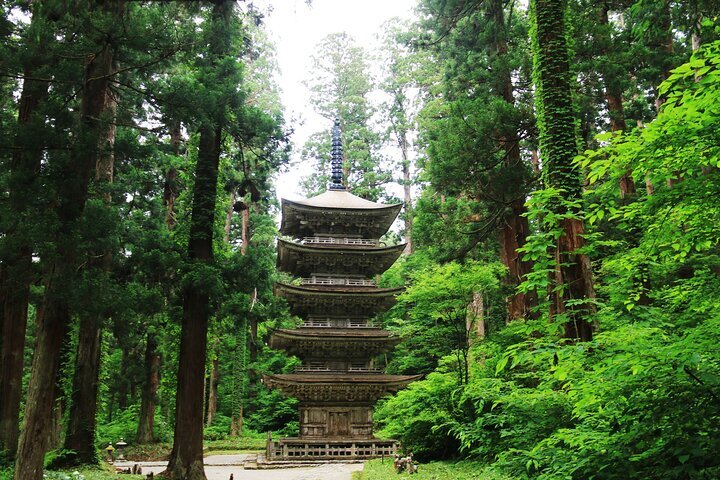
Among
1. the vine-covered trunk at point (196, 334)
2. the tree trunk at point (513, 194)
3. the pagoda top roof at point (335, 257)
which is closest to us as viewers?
the vine-covered trunk at point (196, 334)

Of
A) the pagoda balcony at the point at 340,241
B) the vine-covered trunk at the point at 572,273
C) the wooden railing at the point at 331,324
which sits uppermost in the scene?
the pagoda balcony at the point at 340,241

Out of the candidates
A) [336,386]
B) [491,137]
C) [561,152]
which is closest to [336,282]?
[336,386]

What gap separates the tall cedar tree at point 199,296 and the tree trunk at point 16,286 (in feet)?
9.17

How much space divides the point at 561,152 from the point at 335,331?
14765 mm

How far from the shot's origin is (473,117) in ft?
47.2

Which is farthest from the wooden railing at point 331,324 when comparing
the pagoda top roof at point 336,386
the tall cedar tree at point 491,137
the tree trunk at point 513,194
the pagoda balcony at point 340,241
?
the tree trunk at point 513,194

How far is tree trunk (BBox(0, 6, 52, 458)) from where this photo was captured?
27.2 feet

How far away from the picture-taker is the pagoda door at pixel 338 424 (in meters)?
19.8

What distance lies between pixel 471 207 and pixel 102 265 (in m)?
10.7

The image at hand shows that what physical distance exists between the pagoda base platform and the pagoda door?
1.20 ft

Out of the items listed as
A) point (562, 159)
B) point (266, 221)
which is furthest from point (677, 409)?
point (266, 221)

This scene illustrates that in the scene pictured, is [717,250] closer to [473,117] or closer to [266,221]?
[473,117]

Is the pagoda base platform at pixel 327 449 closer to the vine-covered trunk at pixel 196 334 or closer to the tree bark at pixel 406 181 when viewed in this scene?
the vine-covered trunk at pixel 196 334

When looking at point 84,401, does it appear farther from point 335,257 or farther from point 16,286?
point 335,257
